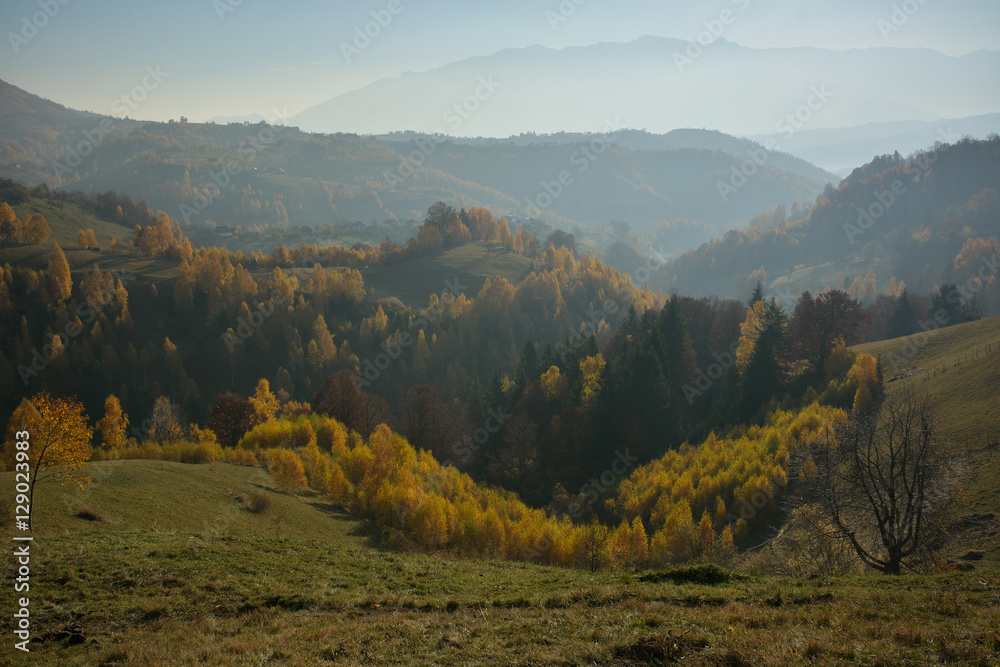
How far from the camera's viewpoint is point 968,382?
50031 mm

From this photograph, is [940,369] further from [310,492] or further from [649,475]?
[310,492]

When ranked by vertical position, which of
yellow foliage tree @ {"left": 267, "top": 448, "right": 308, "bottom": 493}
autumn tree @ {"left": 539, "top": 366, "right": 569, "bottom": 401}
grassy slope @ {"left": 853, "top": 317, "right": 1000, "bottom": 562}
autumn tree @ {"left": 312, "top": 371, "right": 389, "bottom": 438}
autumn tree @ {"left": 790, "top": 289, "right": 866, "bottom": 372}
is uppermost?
autumn tree @ {"left": 790, "top": 289, "right": 866, "bottom": 372}

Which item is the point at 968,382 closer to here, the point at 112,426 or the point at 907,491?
the point at 907,491

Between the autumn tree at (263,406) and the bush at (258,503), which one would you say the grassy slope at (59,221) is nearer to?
the autumn tree at (263,406)

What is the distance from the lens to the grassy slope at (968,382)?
34438 mm

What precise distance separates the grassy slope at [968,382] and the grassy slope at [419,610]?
19.9 metres

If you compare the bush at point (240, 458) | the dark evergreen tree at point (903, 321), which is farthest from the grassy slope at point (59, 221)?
the dark evergreen tree at point (903, 321)

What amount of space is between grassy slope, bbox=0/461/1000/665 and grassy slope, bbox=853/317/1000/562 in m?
19.9

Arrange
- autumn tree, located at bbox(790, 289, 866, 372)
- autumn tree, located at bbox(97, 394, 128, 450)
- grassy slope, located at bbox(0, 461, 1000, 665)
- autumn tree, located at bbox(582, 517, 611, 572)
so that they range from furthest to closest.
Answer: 1. autumn tree, located at bbox(97, 394, 128, 450)
2. autumn tree, located at bbox(790, 289, 866, 372)
3. autumn tree, located at bbox(582, 517, 611, 572)
4. grassy slope, located at bbox(0, 461, 1000, 665)

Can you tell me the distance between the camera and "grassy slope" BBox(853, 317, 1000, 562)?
1356 inches

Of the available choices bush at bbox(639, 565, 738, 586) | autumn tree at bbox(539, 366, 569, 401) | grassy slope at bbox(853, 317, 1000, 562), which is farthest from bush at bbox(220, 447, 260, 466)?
grassy slope at bbox(853, 317, 1000, 562)

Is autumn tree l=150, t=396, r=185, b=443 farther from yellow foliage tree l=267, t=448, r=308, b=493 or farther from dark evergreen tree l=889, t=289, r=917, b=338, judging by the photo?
dark evergreen tree l=889, t=289, r=917, b=338

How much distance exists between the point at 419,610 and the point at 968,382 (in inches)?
2211

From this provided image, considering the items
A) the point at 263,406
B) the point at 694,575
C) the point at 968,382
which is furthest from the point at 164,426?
the point at 968,382
